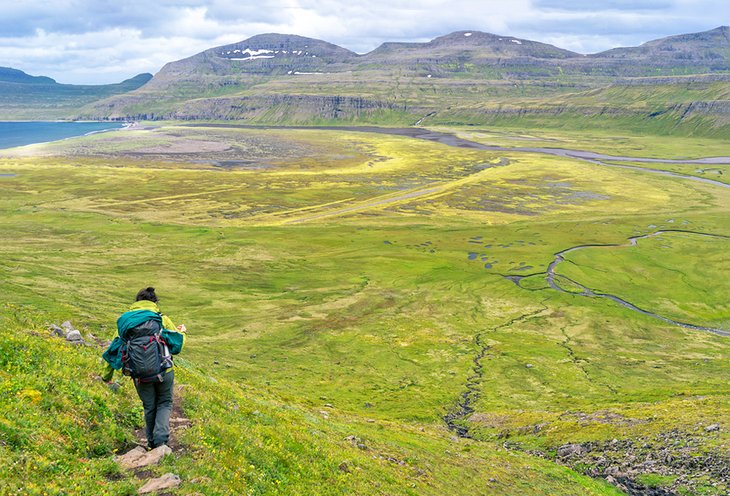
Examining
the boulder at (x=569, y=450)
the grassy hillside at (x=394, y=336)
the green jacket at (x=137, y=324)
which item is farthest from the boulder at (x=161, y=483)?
the boulder at (x=569, y=450)

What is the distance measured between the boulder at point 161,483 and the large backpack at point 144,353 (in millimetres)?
2480

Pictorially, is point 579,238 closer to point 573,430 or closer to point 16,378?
point 573,430

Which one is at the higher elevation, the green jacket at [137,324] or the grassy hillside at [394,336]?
the green jacket at [137,324]

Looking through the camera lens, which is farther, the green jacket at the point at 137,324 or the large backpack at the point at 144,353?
the green jacket at the point at 137,324

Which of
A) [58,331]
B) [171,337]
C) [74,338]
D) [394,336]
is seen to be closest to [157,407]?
[171,337]

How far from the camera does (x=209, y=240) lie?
12700 centimetres

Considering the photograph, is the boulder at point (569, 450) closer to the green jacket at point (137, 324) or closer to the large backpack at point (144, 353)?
the green jacket at point (137, 324)

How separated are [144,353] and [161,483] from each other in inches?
129

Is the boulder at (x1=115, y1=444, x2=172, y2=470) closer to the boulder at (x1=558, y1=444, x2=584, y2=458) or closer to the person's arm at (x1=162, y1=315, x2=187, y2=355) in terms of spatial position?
the person's arm at (x1=162, y1=315, x2=187, y2=355)

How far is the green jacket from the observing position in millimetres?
13984

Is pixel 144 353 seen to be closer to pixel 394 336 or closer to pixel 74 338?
pixel 74 338

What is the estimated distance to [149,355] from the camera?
13.9 m

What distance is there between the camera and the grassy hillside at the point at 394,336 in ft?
73.2

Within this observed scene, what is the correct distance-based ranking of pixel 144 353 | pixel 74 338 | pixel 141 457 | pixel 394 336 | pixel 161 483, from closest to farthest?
pixel 161 483, pixel 144 353, pixel 141 457, pixel 74 338, pixel 394 336
